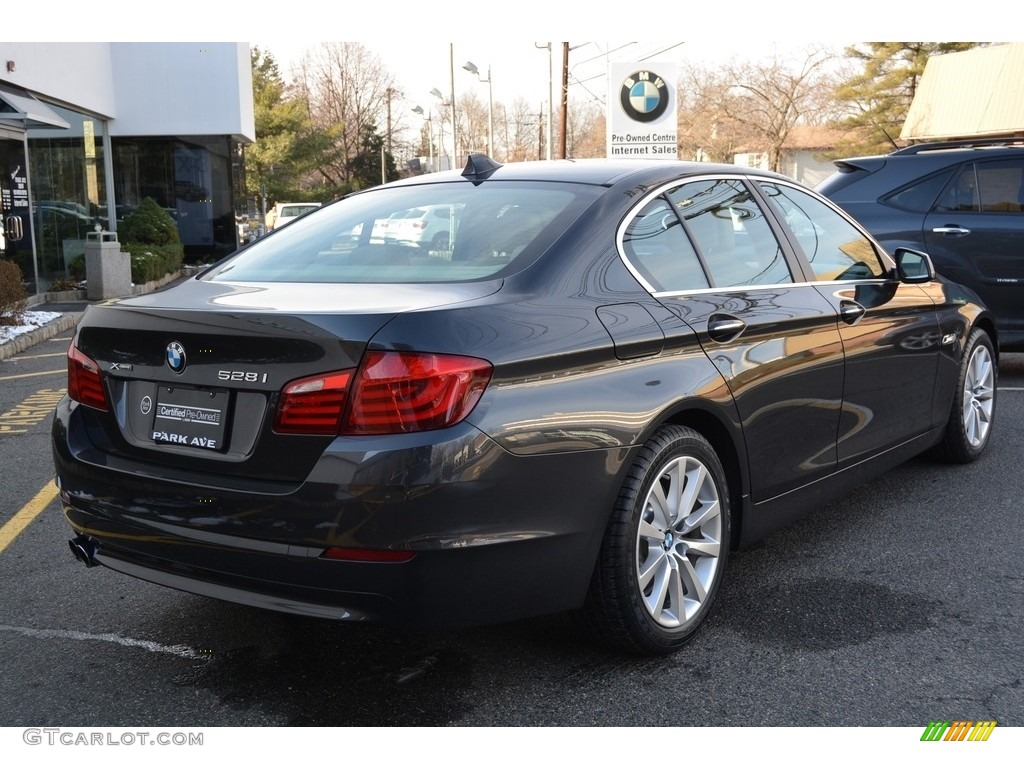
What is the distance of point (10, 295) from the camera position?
12.0 metres

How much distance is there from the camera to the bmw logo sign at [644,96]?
16734mm

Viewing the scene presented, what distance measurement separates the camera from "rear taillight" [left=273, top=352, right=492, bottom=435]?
272 cm

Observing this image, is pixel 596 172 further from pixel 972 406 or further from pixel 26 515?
pixel 26 515

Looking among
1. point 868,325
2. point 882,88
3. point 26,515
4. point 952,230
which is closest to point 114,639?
point 26,515

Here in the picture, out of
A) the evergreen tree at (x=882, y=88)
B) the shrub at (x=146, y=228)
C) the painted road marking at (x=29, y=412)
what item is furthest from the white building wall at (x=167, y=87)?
the evergreen tree at (x=882, y=88)

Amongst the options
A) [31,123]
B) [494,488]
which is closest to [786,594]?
[494,488]

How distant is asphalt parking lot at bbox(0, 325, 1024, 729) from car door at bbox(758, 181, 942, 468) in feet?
1.71

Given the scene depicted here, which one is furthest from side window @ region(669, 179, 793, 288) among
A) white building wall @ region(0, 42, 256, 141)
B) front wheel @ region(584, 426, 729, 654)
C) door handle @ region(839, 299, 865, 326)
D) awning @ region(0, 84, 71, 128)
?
white building wall @ region(0, 42, 256, 141)

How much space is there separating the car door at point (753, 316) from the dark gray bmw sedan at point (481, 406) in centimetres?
1

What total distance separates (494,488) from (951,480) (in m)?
3.61

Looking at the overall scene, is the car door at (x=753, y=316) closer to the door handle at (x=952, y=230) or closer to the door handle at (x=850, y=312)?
the door handle at (x=850, y=312)

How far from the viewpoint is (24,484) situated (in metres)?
5.72

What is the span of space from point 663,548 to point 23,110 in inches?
574
